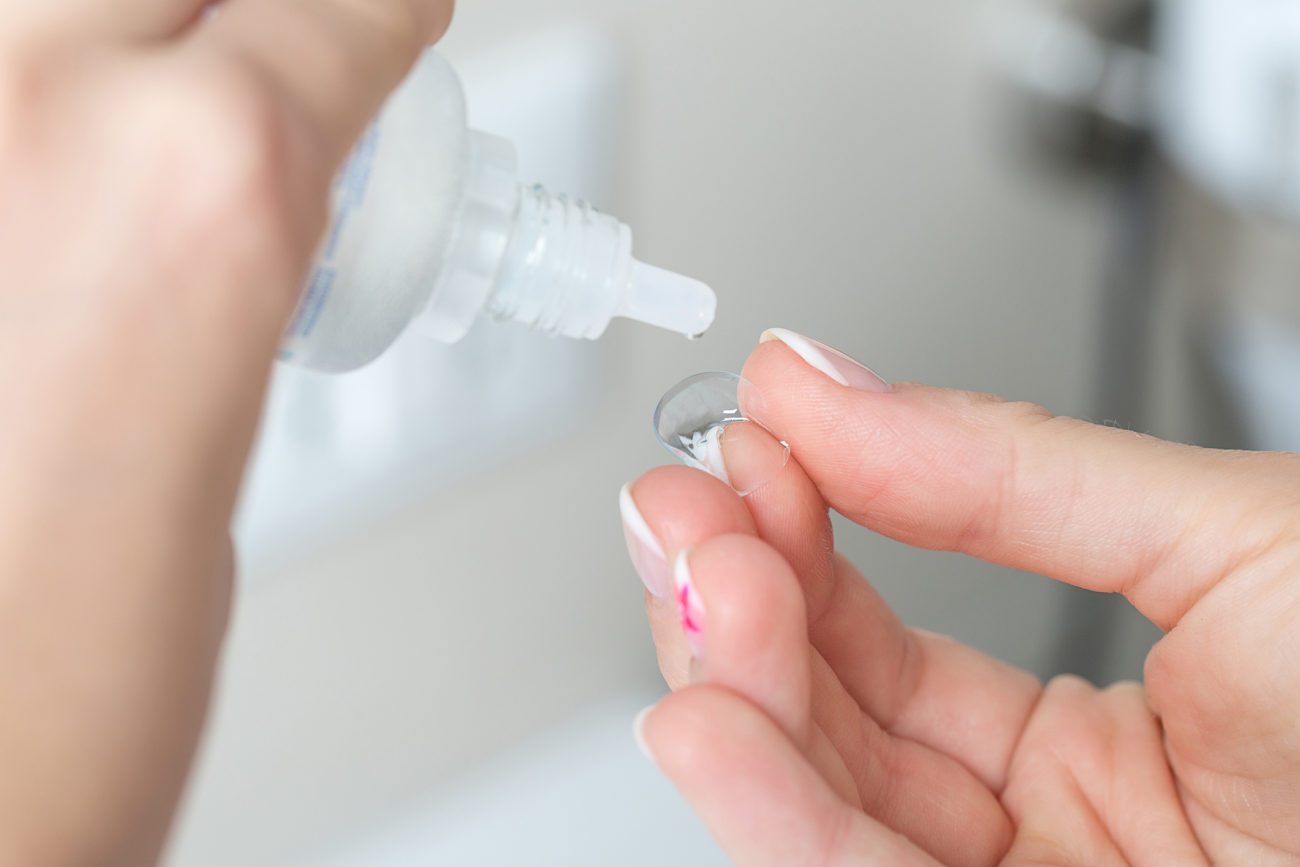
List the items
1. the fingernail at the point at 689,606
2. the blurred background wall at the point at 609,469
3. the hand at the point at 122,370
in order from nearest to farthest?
the hand at the point at 122,370 → the fingernail at the point at 689,606 → the blurred background wall at the point at 609,469

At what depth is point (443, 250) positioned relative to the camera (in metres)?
0.29

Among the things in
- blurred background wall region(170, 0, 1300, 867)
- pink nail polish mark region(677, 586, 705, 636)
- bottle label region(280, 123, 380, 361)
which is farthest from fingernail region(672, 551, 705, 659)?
blurred background wall region(170, 0, 1300, 867)

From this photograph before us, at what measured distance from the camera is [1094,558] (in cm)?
39

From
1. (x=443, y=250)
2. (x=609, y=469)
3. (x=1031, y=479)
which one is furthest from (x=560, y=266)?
(x=609, y=469)

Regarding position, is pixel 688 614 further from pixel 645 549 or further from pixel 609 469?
pixel 609 469

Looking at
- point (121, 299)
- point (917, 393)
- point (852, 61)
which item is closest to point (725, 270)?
point (852, 61)

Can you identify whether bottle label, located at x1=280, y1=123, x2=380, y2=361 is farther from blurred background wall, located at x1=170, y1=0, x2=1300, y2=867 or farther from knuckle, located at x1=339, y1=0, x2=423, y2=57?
blurred background wall, located at x1=170, y1=0, x2=1300, y2=867

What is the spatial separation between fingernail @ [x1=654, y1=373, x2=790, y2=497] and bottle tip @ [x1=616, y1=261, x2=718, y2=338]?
42 mm

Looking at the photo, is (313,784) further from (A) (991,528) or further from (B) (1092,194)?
(B) (1092,194)

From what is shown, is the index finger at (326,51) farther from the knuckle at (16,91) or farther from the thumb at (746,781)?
the thumb at (746,781)

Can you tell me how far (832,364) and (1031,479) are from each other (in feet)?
0.21

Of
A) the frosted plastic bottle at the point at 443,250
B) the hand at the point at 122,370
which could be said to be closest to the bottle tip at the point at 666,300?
the frosted plastic bottle at the point at 443,250

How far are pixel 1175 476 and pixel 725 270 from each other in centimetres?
25

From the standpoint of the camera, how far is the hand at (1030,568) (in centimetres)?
36
